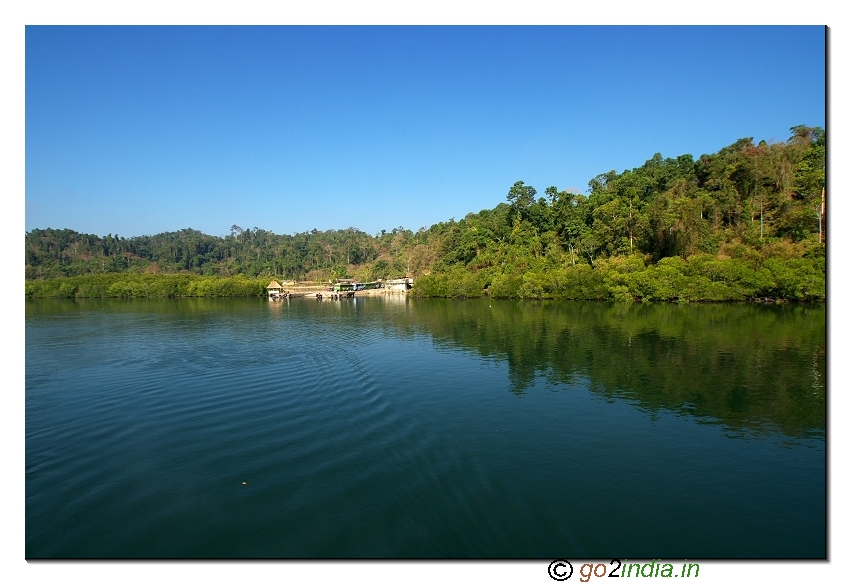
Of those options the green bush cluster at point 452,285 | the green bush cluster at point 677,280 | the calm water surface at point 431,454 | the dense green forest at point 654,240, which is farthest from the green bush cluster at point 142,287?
the calm water surface at point 431,454

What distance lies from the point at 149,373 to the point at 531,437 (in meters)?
15.2

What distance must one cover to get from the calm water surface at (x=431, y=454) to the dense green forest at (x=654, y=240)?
53.1ft

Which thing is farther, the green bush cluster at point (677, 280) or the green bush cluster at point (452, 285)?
the green bush cluster at point (452, 285)

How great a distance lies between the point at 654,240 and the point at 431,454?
176 ft

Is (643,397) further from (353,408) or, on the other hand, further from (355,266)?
(355,266)

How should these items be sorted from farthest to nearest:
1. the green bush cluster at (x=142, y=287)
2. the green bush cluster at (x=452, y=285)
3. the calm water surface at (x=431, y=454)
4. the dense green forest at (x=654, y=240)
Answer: the green bush cluster at (x=142, y=287) → the green bush cluster at (x=452, y=285) → the dense green forest at (x=654, y=240) → the calm water surface at (x=431, y=454)

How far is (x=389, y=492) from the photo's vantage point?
882cm

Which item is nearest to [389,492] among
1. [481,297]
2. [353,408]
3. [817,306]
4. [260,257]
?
[353,408]

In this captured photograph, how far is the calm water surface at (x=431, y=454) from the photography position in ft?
24.7

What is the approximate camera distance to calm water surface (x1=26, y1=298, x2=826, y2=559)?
753cm

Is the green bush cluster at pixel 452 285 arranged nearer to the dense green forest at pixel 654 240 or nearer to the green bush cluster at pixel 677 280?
the dense green forest at pixel 654 240

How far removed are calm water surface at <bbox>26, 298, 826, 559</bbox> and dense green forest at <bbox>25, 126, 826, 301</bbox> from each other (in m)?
16.2

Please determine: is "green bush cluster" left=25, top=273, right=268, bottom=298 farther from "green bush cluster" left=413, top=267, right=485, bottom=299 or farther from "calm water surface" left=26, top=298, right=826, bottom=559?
"calm water surface" left=26, top=298, right=826, bottom=559

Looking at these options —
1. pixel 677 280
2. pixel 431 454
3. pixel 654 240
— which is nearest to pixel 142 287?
pixel 654 240
